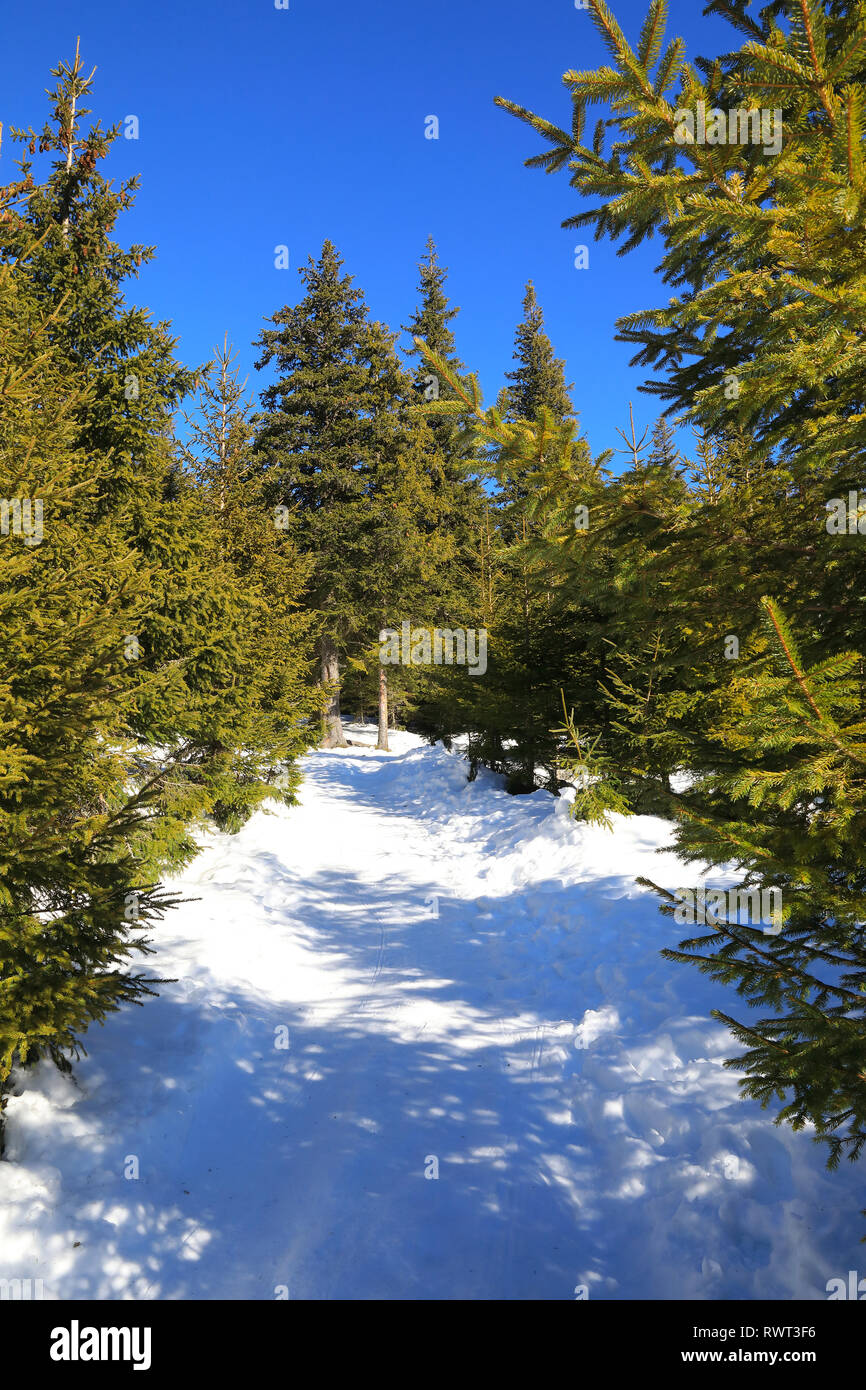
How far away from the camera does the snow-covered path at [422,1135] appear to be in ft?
12.4

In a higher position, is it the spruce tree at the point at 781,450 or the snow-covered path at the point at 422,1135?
the spruce tree at the point at 781,450

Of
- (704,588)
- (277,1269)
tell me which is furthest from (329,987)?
(704,588)

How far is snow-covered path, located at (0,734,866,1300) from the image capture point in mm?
3783

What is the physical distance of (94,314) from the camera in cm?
1045

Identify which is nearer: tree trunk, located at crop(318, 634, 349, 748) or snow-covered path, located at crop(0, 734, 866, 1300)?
snow-covered path, located at crop(0, 734, 866, 1300)

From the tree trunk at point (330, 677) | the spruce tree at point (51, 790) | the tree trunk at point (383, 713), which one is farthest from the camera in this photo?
the tree trunk at point (383, 713)

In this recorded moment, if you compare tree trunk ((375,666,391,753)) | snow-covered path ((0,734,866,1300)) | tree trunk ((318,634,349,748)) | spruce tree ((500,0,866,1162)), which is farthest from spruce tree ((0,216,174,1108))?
tree trunk ((375,666,391,753))

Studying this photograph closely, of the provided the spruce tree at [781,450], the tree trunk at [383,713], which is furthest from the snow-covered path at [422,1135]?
the tree trunk at [383,713]

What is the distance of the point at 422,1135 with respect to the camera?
16.2 ft

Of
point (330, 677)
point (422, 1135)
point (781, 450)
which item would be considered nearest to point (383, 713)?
point (330, 677)

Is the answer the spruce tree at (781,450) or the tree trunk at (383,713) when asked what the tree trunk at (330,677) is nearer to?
the tree trunk at (383,713)

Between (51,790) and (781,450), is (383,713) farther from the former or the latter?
(781,450)

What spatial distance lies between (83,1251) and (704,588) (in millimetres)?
5451

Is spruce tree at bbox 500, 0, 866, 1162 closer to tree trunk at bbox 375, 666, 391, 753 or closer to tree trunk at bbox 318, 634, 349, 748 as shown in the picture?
tree trunk at bbox 318, 634, 349, 748
